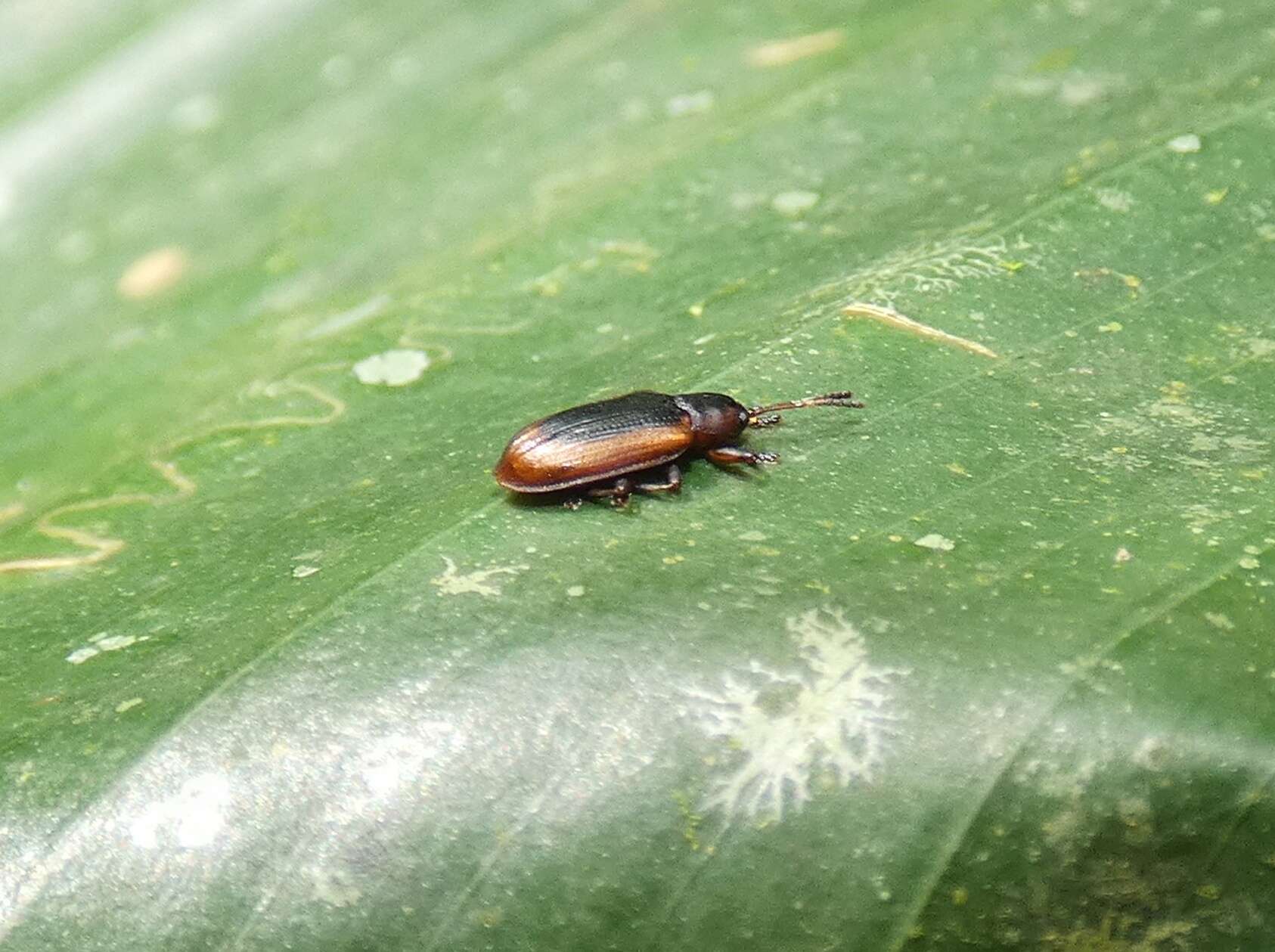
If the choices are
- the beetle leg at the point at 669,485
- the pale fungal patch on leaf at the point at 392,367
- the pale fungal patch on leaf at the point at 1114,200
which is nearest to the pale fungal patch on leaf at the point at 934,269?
the pale fungal patch on leaf at the point at 1114,200

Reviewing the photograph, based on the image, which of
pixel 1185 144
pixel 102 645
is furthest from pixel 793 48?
pixel 102 645

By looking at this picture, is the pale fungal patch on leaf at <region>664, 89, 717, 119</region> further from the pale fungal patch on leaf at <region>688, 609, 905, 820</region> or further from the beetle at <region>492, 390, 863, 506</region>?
the pale fungal patch on leaf at <region>688, 609, 905, 820</region>

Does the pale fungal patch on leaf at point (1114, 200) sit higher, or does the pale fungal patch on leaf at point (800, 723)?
the pale fungal patch on leaf at point (1114, 200)

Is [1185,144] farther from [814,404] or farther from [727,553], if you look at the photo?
[727,553]

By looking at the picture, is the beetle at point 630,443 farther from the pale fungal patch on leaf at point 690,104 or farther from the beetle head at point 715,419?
the pale fungal patch on leaf at point 690,104

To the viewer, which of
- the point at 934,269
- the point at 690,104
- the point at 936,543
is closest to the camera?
the point at 936,543
